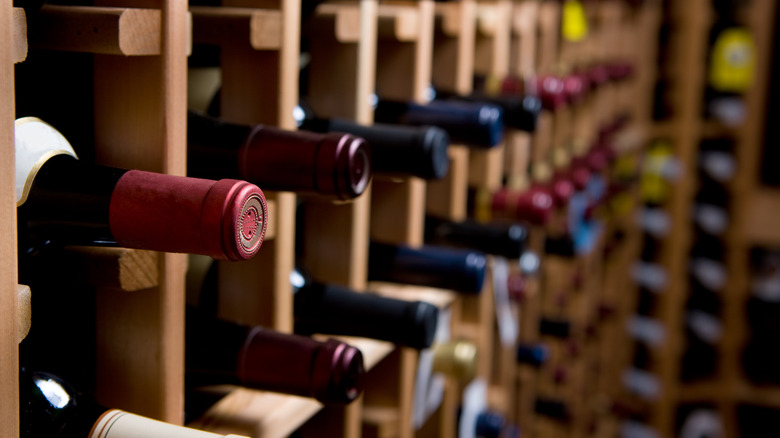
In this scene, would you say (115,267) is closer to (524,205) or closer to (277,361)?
(277,361)

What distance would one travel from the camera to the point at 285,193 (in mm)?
488

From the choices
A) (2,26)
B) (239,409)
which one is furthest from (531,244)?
(2,26)

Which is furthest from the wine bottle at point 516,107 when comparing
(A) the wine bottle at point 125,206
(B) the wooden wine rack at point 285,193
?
(A) the wine bottle at point 125,206

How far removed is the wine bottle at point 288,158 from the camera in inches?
16.6

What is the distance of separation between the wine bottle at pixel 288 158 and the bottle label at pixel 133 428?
13 cm

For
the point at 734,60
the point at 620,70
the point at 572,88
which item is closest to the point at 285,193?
the point at 572,88

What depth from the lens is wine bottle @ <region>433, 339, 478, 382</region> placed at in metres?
0.76

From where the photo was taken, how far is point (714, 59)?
80.3 inches

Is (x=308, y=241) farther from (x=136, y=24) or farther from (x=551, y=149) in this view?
(x=551, y=149)

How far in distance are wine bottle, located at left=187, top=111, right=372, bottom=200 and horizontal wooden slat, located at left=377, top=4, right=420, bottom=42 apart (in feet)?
0.71

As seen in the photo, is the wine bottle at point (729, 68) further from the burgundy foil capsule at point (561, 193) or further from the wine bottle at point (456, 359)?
the wine bottle at point (456, 359)

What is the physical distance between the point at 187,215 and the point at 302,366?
0.50 ft

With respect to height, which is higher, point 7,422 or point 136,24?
point 136,24

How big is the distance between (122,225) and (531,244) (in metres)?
0.84
